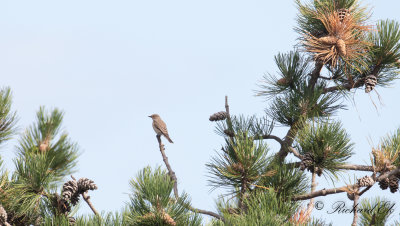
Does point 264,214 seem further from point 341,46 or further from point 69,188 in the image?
point 341,46

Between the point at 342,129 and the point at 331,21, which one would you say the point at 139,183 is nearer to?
the point at 342,129

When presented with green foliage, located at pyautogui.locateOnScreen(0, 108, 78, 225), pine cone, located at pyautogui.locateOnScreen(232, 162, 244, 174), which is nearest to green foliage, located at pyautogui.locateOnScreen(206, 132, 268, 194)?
pine cone, located at pyautogui.locateOnScreen(232, 162, 244, 174)

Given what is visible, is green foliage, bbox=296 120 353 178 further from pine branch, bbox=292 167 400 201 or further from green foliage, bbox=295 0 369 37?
green foliage, bbox=295 0 369 37

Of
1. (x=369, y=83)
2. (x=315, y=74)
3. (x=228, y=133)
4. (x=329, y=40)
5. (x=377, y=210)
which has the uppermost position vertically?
(x=329, y=40)

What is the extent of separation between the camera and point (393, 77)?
19.0 feet

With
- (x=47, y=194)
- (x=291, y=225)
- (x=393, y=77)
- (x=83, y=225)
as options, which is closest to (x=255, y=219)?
(x=291, y=225)

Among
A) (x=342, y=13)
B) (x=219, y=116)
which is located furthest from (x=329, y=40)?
(x=219, y=116)

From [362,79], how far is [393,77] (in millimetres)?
403

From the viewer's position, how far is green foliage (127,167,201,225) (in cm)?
398

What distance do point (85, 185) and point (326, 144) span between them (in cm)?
185

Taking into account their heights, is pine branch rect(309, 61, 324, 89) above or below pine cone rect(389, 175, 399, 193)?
above

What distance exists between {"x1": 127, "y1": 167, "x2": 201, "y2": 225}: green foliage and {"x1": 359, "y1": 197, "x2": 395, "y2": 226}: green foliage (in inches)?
62.7

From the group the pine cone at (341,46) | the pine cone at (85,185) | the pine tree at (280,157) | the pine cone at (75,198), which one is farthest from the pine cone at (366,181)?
the pine cone at (75,198)

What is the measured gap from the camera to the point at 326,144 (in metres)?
4.69
